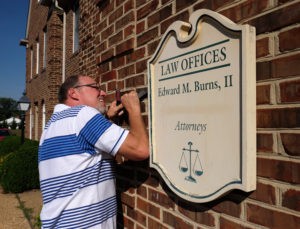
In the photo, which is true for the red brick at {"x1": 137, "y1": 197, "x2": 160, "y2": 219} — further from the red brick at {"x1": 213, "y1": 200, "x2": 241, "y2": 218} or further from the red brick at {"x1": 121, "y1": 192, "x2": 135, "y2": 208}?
the red brick at {"x1": 213, "y1": 200, "x2": 241, "y2": 218}

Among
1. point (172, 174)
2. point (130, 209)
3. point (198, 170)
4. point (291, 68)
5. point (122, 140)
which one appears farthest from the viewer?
point (130, 209)

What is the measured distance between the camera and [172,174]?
4.92 ft

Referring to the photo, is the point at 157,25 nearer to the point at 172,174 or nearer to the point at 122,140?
the point at 122,140

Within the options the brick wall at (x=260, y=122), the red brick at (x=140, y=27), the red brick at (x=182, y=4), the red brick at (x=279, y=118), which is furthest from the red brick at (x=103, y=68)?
the red brick at (x=279, y=118)

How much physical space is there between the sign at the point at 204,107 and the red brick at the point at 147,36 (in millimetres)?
208

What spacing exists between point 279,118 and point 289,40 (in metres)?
0.30

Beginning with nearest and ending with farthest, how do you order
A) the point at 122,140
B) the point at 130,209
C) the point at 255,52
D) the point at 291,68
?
the point at 291,68, the point at 255,52, the point at 122,140, the point at 130,209

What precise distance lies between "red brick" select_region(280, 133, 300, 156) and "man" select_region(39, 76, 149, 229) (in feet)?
2.85

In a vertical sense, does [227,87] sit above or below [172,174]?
above

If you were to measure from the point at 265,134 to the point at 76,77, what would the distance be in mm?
1709

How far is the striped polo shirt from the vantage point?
69.6 inches

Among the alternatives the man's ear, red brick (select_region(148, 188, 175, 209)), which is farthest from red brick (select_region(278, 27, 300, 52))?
the man's ear

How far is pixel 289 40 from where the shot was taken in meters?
1.01

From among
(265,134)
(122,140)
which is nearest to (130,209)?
(122,140)
